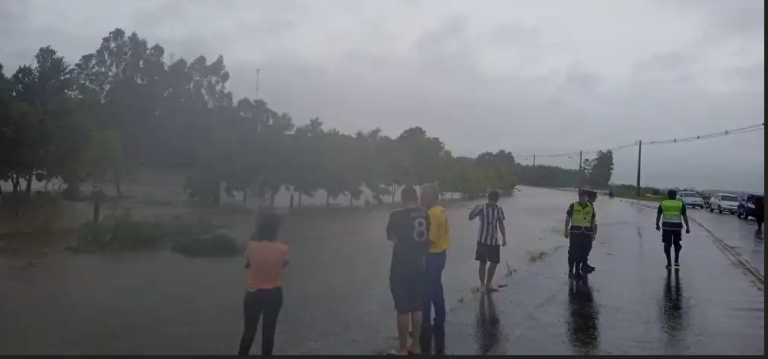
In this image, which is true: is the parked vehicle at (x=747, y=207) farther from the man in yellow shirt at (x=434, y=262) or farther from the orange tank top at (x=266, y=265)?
the orange tank top at (x=266, y=265)

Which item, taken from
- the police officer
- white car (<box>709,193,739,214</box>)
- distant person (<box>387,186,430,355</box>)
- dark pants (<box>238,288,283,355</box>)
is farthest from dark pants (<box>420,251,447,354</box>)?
white car (<box>709,193,739,214</box>)

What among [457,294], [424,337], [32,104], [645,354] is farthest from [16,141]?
[645,354]

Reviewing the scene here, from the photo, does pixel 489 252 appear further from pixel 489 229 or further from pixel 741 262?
pixel 741 262

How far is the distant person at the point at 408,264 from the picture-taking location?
6230 mm

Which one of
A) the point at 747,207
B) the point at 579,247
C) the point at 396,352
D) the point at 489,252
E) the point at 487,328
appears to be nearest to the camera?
the point at 396,352

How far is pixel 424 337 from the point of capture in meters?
7.04

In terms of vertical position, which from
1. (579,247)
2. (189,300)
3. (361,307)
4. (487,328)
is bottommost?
(189,300)

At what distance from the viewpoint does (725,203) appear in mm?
45500

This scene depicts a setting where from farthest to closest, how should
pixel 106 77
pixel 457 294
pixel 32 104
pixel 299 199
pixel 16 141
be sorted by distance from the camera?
pixel 299 199 → pixel 32 104 → pixel 16 141 → pixel 106 77 → pixel 457 294

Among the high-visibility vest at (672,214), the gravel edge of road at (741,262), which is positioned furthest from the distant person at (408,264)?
the high-visibility vest at (672,214)

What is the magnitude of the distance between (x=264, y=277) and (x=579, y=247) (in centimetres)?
760

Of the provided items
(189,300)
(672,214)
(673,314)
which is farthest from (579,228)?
(189,300)

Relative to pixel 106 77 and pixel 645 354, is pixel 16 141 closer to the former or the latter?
pixel 106 77

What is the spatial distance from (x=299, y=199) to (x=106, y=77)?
9.31m
